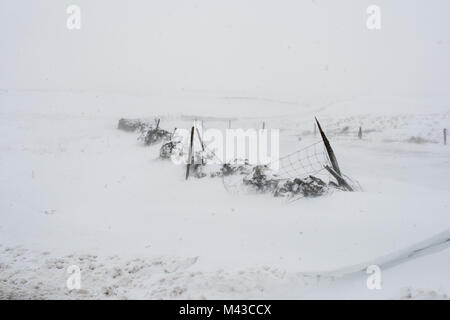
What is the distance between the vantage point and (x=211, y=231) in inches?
275

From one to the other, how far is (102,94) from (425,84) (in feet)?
112

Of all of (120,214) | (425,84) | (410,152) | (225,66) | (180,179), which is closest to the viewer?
(120,214)

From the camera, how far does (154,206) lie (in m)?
8.66

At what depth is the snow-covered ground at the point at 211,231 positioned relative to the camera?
16.3ft

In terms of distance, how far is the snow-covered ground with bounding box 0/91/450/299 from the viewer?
496cm
